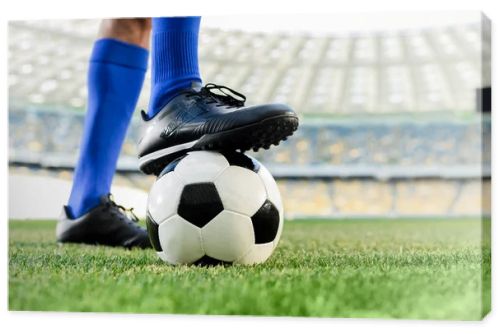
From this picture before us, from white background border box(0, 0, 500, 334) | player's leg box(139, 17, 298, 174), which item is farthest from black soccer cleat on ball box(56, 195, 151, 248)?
player's leg box(139, 17, 298, 174)

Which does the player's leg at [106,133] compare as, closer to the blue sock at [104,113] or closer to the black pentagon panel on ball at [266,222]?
the blue sock at [104,113]

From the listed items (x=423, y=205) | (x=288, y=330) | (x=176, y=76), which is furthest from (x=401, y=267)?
(x=423, y=205)

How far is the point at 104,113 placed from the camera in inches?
115

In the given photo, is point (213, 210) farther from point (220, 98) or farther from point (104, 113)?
point (104, 113)

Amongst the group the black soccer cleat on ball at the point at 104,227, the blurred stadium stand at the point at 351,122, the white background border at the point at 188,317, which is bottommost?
the blurred stadium stand at the point at 351,122

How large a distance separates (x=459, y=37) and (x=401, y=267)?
1056 mm

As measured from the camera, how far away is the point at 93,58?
2.95 metres

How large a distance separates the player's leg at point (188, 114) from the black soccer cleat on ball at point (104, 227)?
22.7 inches

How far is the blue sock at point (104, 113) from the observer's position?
292 centimetres

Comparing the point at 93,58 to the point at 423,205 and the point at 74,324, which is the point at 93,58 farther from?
the point at 423,205

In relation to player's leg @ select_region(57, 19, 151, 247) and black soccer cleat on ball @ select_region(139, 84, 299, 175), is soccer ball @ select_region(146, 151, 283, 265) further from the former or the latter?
player's leg @ select_region(57, 19, 151, 247)

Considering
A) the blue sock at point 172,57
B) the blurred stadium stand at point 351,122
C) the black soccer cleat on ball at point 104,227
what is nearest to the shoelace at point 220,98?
the blue sock at point 172,57

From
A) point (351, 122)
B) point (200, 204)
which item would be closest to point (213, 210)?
point (200, 204)

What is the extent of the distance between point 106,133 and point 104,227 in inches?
16.1
